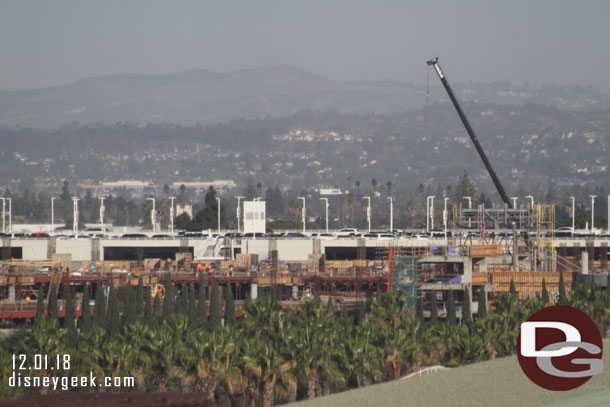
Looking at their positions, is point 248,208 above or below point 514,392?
above

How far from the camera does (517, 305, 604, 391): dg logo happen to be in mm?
41781

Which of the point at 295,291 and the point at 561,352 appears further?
the point at 295,291

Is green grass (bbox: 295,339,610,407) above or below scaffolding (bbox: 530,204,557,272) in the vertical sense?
below

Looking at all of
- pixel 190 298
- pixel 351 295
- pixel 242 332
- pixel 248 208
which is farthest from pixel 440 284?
pixel 248 208

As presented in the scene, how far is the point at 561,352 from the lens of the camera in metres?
41.0

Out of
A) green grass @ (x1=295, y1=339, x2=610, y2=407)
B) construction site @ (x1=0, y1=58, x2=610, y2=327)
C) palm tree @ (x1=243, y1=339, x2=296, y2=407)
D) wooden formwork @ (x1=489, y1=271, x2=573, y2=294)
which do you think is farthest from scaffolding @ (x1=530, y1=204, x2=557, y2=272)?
palm tree @ (x1=243, y1=339, x2=296, y2=407)

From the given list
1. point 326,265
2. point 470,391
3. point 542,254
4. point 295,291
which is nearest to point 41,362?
point 470,391

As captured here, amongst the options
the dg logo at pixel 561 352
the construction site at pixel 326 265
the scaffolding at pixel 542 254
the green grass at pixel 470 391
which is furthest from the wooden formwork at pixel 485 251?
the green grass at pixel 470 391

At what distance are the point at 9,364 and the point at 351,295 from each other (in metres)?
45.0

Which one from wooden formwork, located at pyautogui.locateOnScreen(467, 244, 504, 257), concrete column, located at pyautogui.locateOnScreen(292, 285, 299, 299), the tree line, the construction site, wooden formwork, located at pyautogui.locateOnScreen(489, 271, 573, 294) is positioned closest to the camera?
the tree line

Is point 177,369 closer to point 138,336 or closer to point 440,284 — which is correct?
point 138,336

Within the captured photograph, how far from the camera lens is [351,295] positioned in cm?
8644

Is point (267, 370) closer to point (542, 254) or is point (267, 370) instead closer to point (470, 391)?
point (470, 391)

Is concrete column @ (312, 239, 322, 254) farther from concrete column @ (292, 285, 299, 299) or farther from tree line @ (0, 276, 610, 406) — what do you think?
tree line @ (0, 276, 610, 406)
